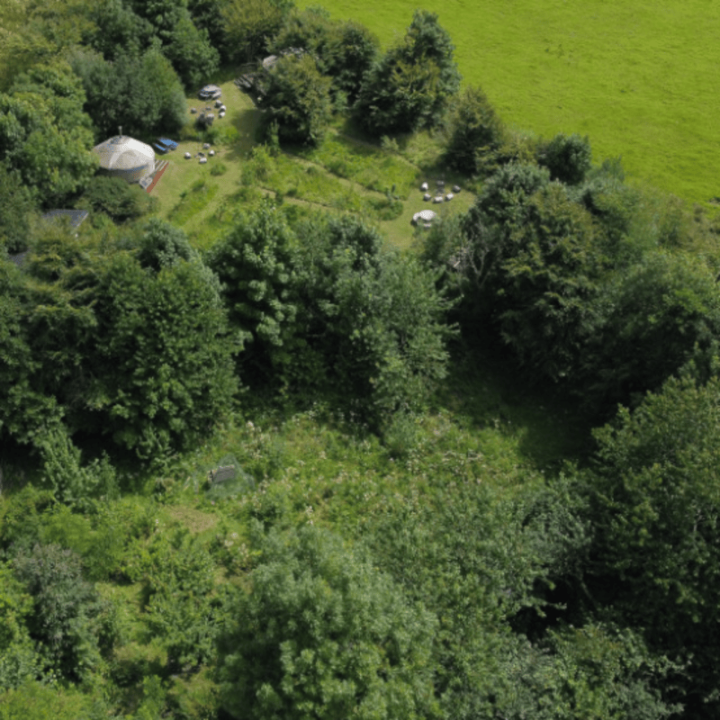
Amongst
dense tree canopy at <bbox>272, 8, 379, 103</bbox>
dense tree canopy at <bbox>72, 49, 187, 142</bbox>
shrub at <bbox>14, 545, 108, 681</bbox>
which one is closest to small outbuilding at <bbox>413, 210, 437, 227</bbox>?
dense tree canopy at <bbox>272, 8, 379, 103</bbox>

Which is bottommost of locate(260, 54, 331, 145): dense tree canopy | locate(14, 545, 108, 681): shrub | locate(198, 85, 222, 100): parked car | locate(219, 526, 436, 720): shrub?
locate(14, 545, 108, 681): shrub

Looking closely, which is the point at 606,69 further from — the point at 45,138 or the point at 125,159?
the point at 45,138

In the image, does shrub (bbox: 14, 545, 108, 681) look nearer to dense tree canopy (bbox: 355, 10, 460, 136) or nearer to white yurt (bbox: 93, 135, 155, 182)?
white yurt (bbox: 93, 135, 155, 182)

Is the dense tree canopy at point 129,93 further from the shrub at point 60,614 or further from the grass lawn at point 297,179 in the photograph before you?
the shrub at point 60,614

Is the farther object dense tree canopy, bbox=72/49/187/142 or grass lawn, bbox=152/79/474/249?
dense tree canopy, bbox=72/49/187/142

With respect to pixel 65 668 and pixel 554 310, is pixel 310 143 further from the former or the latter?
pixel 65 668
